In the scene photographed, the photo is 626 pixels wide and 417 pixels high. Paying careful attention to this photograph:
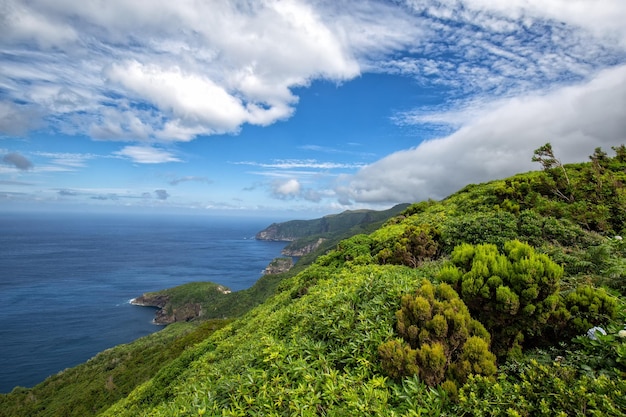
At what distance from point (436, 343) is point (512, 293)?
1967 mm

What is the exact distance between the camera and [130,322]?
100 m

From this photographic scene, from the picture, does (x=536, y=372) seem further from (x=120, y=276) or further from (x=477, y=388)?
(x=120, y=276)

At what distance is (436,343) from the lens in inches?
198

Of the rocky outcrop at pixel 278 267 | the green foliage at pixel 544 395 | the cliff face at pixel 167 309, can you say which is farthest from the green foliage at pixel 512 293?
the rocky outcrop at pixel 278 267

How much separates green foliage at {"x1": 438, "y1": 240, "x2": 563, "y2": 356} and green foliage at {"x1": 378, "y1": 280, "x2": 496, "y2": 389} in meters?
0.64

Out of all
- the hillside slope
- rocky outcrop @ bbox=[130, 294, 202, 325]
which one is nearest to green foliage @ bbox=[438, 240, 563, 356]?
the hillside slope

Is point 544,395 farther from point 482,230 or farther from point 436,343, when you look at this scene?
point 482,230

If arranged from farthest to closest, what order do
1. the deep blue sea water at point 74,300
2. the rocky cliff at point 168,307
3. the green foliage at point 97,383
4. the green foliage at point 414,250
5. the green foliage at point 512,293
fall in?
the rocky cliff at point 168,307 < the deep blue sea water at point 74,300 < the green foliage at point 97,383 < the green foliage at point 414,250 < the green foliage at point 512,293

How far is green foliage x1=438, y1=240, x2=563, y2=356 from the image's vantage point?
5.64m

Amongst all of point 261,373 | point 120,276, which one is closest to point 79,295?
point 120,276

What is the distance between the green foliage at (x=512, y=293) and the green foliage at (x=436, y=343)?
0.64m

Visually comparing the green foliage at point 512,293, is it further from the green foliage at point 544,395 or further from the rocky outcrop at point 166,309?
the rocky outcrop at point 166,309

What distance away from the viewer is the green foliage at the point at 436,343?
Answer: 4762 mm

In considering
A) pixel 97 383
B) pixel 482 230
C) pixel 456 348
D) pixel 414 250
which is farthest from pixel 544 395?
pixel 97 383
